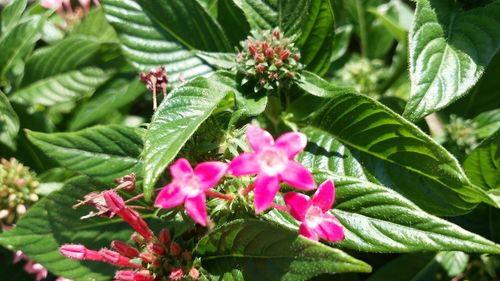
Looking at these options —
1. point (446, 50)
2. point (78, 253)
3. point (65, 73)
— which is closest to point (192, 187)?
point (78, 253)

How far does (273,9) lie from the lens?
1455 mm

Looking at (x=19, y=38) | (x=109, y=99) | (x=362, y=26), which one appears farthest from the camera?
(x=362, y=26)

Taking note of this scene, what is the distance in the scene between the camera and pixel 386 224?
1.13 meters

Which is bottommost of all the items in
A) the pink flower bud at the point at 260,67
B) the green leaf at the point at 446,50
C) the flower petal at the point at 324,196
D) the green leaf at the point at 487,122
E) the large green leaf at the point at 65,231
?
the large green leaf at the point at 65,231

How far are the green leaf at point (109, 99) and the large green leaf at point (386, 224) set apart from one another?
0.88 meters

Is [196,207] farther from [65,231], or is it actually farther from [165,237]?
[65,231]

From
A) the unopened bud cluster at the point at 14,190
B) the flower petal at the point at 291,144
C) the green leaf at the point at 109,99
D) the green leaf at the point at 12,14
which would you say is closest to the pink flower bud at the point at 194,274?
the flower petal at the point at 291,144

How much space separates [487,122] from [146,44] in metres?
1.04

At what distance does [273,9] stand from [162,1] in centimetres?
29

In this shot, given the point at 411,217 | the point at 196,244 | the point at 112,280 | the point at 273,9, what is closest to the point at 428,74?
the point at 411,217

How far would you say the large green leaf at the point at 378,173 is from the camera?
120 centimetres

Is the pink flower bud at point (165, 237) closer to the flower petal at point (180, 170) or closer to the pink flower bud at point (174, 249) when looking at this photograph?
the pink flower bud at point (174, 249)

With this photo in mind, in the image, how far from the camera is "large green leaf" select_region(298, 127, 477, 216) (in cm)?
120

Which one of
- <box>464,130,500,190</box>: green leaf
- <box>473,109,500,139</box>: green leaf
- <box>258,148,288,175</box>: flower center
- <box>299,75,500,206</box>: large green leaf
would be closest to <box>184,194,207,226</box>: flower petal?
<box>258,148,288,175</box>: flower center
